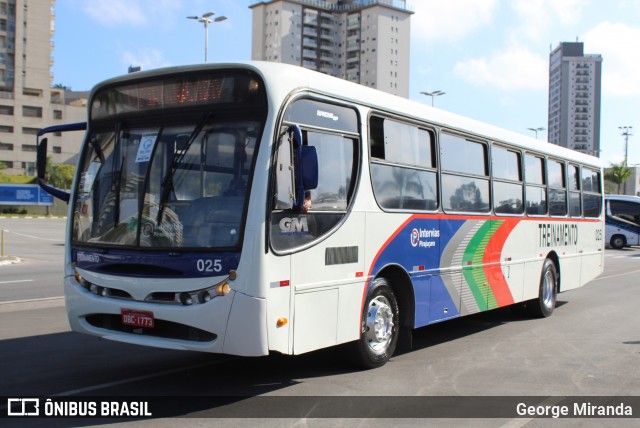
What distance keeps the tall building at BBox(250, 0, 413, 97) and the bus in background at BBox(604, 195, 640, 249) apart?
10532 cm

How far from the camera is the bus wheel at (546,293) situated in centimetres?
1208

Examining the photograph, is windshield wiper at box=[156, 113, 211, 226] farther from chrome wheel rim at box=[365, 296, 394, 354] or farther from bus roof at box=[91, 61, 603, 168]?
chrome wheel rim at box=[365, 296, 394, 354]

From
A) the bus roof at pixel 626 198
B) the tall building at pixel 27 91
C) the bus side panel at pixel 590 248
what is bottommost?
the bus side panel at pixel 590 248

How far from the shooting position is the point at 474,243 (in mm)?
9727

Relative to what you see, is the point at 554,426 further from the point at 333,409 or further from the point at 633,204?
the point at 633,204

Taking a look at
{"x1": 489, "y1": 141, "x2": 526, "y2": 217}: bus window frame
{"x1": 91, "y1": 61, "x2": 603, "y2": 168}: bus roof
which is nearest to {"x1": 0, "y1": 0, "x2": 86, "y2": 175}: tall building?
{"x1": 489, "y1": 141, "x2": 526, "y2": 217}: bus window frame

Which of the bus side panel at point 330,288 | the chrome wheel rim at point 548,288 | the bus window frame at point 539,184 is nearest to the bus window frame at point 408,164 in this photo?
the bus side panel at point 330,288

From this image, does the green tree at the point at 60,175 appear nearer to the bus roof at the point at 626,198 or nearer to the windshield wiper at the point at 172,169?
the bus roof at the point at 626,198

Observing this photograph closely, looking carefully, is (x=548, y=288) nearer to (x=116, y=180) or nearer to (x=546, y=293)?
(x=546, y=293)

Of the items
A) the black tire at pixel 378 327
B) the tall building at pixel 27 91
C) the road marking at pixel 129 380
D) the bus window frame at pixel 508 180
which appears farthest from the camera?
→ the tall building at pixel 27 91

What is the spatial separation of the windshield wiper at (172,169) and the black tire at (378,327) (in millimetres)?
2402

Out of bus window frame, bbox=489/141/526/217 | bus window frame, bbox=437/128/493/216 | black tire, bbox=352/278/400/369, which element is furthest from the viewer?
bus window frame, bbox=489/141/526/217

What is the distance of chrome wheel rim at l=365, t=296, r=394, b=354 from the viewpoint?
7.50m

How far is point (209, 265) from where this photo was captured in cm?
603
